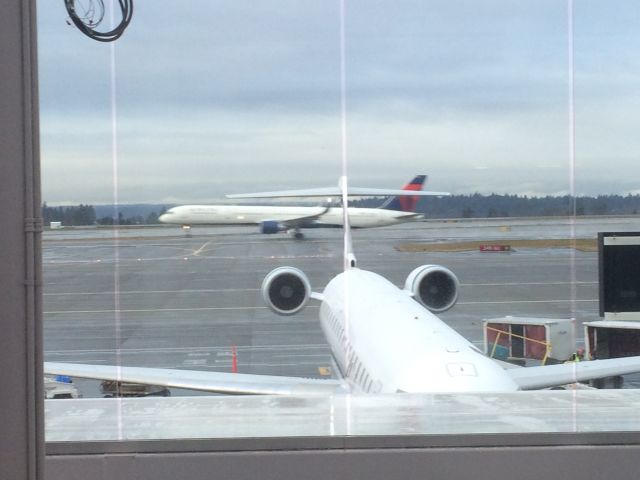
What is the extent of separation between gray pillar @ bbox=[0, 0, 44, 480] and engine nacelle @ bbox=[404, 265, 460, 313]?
656 centimetres

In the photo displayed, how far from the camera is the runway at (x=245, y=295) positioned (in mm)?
8133

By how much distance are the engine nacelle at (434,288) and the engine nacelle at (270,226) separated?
301 cm

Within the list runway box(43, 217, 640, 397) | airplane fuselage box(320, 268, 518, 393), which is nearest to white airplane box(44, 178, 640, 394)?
airplane fuselage box(320, 268, 518, 393)

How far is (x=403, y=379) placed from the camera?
4.33 metres

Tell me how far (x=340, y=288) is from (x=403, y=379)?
3.92 meters

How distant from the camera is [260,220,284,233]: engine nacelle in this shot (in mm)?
10270

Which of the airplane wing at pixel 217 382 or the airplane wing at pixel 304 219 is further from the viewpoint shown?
the airplane wing at pixel 304 219

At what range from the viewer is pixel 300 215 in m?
8.41

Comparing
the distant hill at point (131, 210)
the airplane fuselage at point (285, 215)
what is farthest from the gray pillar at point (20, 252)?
the airplane fuselage at point (285, 215)

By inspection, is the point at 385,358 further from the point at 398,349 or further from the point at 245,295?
the point at 245,295

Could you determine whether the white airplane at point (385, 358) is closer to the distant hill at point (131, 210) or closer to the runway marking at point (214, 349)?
the distant hill at point (131, 210)

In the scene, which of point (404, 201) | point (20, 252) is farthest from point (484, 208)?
point (404, 201)

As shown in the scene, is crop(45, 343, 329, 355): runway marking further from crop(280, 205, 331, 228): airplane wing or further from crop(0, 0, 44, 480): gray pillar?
crop(0, 0, 44, 480): gray pillar

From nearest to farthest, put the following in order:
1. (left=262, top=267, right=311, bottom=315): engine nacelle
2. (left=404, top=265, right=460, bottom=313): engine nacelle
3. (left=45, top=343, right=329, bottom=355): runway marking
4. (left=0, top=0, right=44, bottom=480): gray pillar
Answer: (left=0, top=0, right=44, bottom=480): gray pillar → (left=262, top=267, right=311, bottom=315): engine nacelle → (left=404, top=265, right=460, bottom=313): engine nacelle → (left=45, top=343, right=329, bottom=355): runway marking
